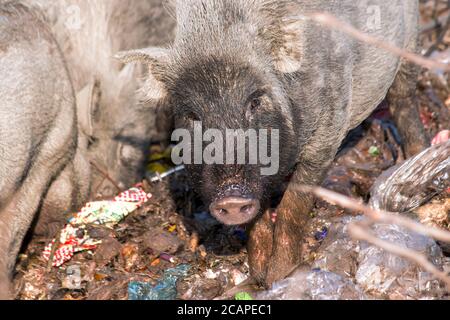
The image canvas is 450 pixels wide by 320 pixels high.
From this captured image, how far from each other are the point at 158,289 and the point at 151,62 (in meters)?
1.21

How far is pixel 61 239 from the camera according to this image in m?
5.02

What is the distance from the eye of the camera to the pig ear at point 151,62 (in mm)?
4168

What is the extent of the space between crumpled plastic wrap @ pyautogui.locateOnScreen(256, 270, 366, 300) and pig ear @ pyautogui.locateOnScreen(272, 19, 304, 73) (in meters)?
1.04

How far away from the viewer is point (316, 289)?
362 centimetres

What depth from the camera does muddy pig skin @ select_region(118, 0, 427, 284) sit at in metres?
3.75

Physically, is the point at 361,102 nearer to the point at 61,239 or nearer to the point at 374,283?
the point at 374,283

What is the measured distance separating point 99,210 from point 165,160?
0.82 m

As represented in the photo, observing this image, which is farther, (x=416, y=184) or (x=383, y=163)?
(x=383, y=163)

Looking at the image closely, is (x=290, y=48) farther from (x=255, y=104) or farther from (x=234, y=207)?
(x=234, y=207)

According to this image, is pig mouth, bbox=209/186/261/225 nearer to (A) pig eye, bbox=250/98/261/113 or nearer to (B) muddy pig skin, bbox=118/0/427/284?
(B) muddy pig skin, bbox=118/0/427/284

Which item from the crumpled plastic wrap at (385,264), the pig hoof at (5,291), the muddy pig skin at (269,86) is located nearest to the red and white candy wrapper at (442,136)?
the muddy pig skin at (269,86)

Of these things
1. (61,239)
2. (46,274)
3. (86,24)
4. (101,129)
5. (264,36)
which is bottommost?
(46,274)

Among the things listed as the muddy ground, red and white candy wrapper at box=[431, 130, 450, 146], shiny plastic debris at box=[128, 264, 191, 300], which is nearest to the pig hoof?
the muddy ground
